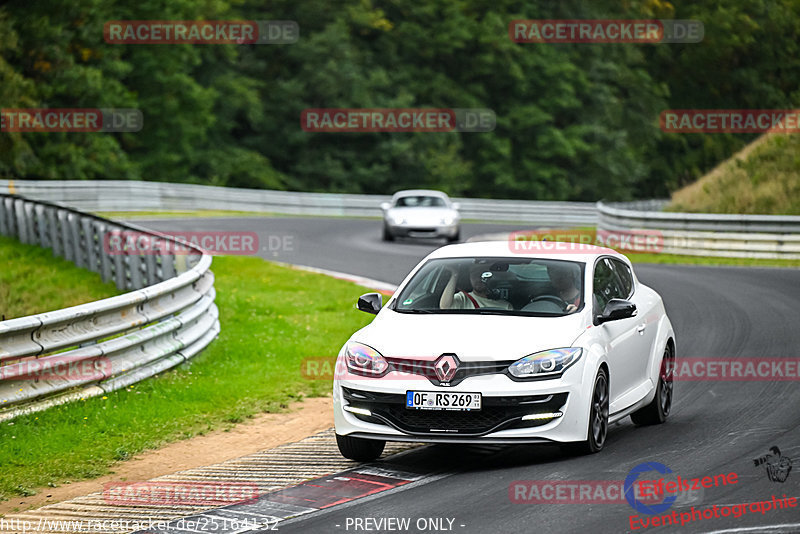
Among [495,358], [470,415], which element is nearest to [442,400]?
[470,415]

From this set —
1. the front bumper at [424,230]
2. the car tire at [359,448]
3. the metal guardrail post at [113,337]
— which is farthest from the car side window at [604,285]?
the front bumper at [424,230]

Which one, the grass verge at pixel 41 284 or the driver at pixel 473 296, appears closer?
the driver at pixel 473 296

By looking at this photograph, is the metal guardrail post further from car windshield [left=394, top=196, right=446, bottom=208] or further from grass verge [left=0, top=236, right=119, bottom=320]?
car windshield [left=394, top=196, right=446, bottom=208]

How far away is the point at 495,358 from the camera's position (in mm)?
8234

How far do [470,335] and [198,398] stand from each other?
3.90 metres

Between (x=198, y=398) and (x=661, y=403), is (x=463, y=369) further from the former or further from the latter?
(x=198, y=398)

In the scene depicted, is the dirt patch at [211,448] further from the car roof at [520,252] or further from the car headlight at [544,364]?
the car headlight at [544,364]

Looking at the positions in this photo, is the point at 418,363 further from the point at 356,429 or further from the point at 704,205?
the point at 704,205

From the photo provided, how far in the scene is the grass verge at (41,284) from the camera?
18969mm

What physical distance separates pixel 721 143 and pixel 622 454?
7921 centimetres

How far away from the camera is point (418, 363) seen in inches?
328

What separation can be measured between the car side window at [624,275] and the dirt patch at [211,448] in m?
2.80

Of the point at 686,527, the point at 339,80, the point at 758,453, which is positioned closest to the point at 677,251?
the point at 758,453

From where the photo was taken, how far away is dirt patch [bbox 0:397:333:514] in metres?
8.34
